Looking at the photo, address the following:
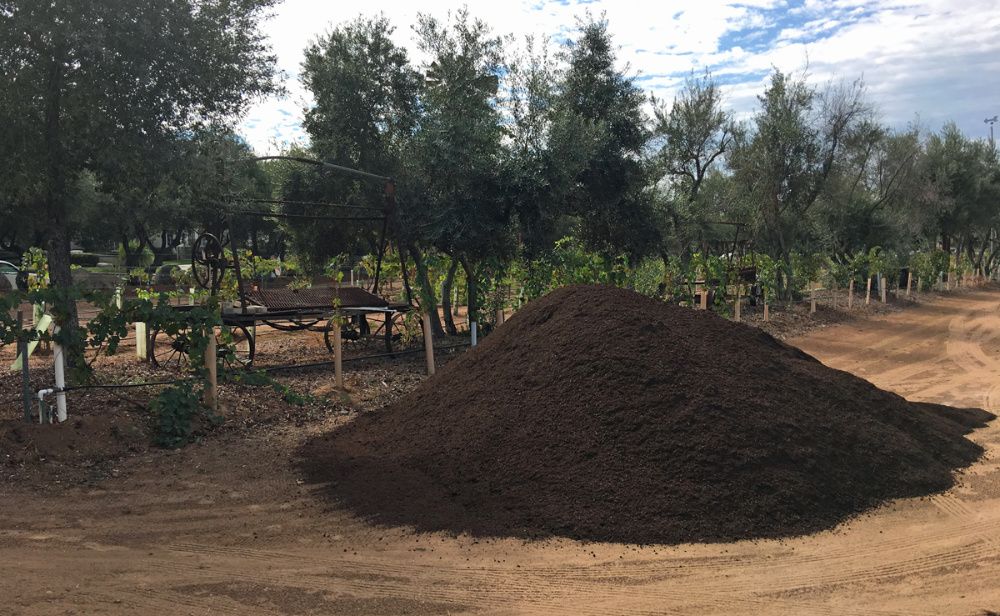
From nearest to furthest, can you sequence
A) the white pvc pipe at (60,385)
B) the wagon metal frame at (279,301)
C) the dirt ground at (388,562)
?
1. the dirt ground at (388,562)
2. the white pvc pipe at (60,385)
3. the wagon metal frame at (279,301)

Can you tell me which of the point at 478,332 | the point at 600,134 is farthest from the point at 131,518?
the point at 600,134

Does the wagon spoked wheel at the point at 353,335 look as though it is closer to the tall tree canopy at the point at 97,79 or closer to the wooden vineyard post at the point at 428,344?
the wooden vineyard post at the point at 428,344

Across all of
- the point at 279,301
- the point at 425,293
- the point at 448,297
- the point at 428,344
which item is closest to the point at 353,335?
the point at 279,301

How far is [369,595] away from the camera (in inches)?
164

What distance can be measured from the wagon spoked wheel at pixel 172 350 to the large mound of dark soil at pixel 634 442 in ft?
6.64

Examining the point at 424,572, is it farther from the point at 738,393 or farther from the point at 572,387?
the point at 738,393

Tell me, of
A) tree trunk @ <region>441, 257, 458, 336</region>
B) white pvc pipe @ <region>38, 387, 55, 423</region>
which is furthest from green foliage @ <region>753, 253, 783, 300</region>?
white pvc pipe @ <region>38, 387, 55, 423</region>

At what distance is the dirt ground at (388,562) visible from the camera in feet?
13.3

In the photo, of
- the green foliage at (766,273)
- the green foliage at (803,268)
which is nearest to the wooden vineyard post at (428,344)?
the green foliage at (766,273)

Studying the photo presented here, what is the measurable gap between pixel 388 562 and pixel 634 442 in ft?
7.35

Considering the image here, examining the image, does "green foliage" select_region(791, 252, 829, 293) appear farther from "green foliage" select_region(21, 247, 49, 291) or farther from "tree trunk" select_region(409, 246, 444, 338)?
"green foliage" select_region(21, 247, 49, 291)

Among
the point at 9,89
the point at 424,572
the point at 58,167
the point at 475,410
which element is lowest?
the point at 424,572

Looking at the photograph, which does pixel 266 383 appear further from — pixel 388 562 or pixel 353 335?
pixel 353 335

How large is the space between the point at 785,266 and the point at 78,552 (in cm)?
1986
